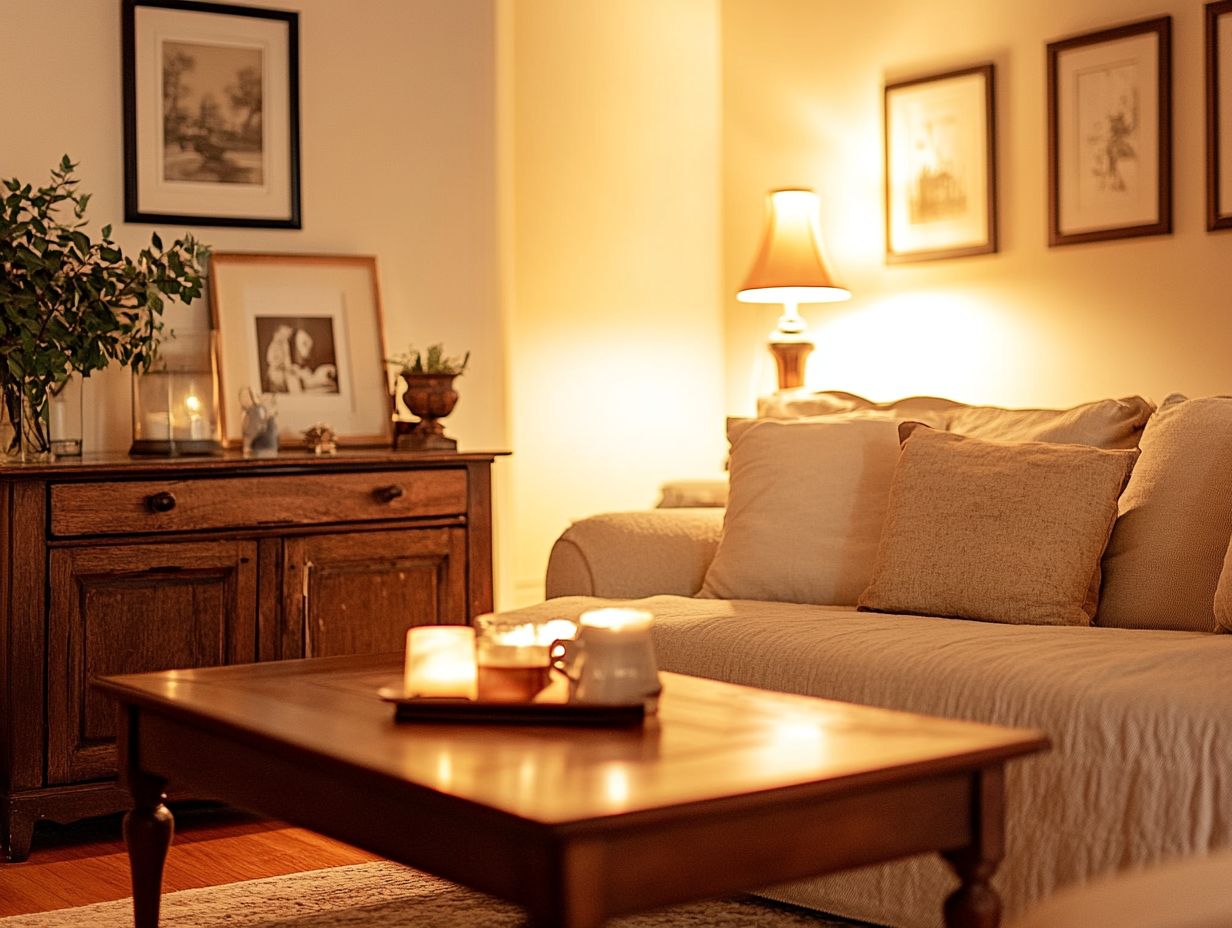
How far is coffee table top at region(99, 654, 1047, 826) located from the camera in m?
1.66

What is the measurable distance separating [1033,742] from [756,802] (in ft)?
1.34

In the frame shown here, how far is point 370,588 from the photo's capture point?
3781 mm

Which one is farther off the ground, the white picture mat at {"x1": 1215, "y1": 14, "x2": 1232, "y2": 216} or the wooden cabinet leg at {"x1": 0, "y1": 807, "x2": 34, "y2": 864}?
the white picture mat at {"x1": 1215, "y1": 14, "x2": 1232, "y2": 216}

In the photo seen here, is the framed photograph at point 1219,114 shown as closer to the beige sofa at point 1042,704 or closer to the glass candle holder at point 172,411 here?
the beige sofa at point 1042,704

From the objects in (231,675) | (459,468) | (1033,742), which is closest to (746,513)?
(459,468)

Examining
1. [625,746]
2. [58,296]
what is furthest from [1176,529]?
[58,296]

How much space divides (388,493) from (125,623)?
65 cm

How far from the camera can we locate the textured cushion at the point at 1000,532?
9.62 feet

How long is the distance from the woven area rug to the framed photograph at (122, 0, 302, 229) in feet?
5.73

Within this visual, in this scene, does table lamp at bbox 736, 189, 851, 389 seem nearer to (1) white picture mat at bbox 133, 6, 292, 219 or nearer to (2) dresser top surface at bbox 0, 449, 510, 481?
(2) dresser top surface at bbox 0, 449, 510, 481

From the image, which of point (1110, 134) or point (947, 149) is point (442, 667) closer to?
point (1110, 134)

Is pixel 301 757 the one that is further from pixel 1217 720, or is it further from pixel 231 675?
pixel 1217 720

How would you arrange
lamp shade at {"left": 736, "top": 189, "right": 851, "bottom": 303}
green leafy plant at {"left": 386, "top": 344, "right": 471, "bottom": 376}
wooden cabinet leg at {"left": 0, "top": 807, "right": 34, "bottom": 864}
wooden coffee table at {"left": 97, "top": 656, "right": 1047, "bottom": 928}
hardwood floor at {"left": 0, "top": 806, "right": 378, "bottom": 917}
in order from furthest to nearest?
lamp shade at {"left": 736, "top": 189, "right": 851, "bottom": 303}, green leafy plant at {"left": 386, "top": 344, "right": 471, "bottom": 376}, wooden cabinet leg at {"left": 0, "top": 807, "right": 34, "bottom": 864}, hardwood floor at {"left": 0, "top": 806, "right": 378, "bottom": 917}, wooden coffee table at {"left": 97, "top": 656, "right": 1047, "bottom": 928}

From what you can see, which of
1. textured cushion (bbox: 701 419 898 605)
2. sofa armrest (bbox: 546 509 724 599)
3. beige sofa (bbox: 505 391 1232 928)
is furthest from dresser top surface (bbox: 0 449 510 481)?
beige sofa (bbox: 505 391 1232 928)
